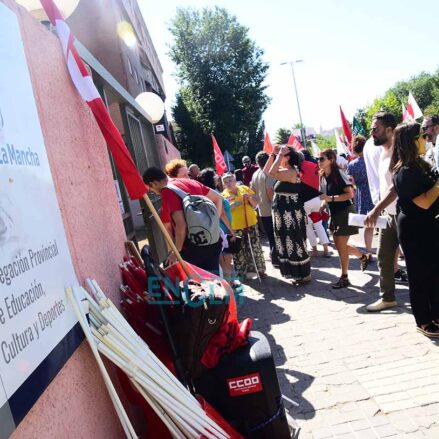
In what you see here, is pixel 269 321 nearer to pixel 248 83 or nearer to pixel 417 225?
pixel 417 225

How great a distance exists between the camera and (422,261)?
12.2ft

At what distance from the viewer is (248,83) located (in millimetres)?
37062

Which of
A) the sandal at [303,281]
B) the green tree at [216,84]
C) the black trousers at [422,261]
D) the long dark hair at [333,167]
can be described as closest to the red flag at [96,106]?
the black trousers at [422,261]

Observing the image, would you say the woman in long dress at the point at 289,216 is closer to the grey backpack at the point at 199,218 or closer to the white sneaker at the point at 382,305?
the white sneaker at the point at 382,305

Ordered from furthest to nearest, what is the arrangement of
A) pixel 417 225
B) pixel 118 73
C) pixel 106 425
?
pixel 118 73 < pixel 417 225 < pixel 106 425

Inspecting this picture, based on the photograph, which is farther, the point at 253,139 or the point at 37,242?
the point at 253,139

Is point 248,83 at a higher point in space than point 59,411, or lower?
higher

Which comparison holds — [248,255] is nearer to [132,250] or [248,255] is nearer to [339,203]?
[339,203]

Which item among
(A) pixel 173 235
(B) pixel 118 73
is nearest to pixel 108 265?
(A) pixel 173 235

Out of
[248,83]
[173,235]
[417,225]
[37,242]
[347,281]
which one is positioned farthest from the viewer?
[248,83]

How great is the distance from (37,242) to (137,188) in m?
0.96

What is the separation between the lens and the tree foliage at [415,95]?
171ft

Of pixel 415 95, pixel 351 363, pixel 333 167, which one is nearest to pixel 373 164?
pixel 333 167

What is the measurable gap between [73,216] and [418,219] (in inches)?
111
